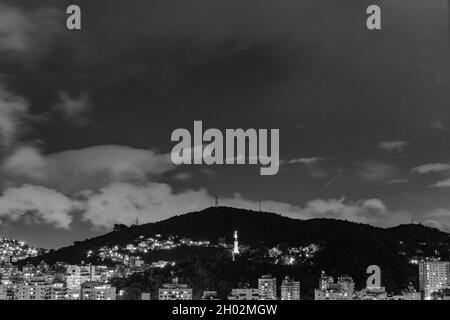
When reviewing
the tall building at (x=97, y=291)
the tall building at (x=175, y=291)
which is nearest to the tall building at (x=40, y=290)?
the tall building at (x=97, y=291)

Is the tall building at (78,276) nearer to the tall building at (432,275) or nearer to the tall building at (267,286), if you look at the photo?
the tall building at (267,286)

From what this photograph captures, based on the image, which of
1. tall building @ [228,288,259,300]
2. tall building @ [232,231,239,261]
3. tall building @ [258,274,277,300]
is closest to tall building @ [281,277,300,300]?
tall building @ [258,274,277,300]

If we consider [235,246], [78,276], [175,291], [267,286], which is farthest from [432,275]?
[78,276]

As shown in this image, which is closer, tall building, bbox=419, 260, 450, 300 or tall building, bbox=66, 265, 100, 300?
tall building, bbox=419, 260, 450, 300

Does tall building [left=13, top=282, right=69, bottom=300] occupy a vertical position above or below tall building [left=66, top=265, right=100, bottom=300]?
below

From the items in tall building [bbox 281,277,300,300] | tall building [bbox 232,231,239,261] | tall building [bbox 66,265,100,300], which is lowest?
tall building [bbox 281,277,300,300]

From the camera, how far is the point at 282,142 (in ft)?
20.2

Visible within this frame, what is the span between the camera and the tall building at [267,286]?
31.7 feet

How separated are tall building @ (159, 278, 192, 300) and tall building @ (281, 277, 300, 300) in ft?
5.65

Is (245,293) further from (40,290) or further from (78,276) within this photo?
(40,290)

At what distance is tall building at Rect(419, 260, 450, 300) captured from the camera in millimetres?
8110

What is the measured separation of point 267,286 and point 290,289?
0.43 m

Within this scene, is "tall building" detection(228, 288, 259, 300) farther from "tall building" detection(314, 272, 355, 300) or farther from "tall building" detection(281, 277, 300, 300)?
"tall building" detection(314, 272, 355, 300)
